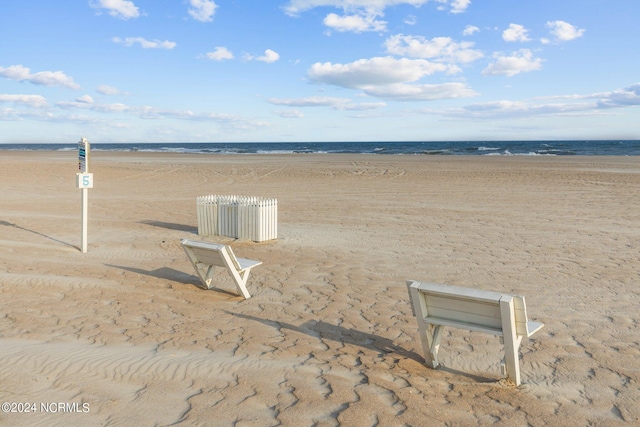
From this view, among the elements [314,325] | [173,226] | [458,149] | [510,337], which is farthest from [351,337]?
[458,149]

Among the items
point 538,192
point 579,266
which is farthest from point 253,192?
point 579,266

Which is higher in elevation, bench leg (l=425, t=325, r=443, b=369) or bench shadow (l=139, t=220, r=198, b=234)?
bench shadow (l=139, t=220, r=198, b=234)

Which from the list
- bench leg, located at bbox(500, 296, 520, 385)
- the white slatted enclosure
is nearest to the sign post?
the white slatted enclosure

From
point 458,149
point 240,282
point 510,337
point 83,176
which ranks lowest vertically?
point 240,282

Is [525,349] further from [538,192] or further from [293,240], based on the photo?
[538,192]

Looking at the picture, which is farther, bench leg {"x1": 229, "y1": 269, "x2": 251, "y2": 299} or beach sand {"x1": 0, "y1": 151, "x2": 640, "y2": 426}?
bench leg {"x1": 229, "y1": 269, "x2": 251, "y2": 299}

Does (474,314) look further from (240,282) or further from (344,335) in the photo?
(240,282)

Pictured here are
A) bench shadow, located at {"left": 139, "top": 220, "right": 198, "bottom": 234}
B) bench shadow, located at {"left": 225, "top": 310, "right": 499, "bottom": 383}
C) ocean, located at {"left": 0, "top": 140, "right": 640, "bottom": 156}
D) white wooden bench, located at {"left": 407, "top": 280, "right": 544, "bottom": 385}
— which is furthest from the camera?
ocean, located at {"left": 0, "top": 140, "right": 640, "bottom": 156}

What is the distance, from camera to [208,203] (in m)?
10.4

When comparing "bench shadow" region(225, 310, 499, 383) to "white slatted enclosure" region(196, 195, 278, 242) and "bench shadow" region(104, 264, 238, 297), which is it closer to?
"bench shadow" region(104, 264, 238, 297)

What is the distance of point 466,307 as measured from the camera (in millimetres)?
4160

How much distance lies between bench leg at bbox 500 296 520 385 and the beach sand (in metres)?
0.14

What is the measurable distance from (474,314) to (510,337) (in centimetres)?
32

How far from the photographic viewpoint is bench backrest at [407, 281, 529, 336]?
13.2ft
